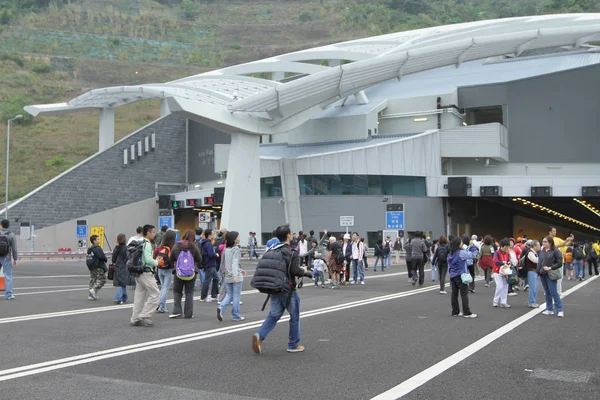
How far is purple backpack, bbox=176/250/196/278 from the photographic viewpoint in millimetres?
13727

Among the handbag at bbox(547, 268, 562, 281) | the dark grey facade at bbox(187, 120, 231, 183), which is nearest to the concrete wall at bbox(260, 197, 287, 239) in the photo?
the dark grey facade at bbox(187, 120, 231, 183)

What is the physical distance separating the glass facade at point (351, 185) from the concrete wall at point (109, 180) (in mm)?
15753

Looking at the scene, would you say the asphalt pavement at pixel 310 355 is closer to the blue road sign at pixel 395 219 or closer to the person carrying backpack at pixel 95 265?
the person carrying backpack at pixel 95 265

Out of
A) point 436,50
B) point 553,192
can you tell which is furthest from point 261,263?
point 553,192

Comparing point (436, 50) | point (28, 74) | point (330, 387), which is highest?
point (28, 74)

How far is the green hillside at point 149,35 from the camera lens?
102500mm

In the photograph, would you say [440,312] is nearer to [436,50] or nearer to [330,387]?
[330,387]

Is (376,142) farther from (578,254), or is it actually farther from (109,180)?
(578,254)

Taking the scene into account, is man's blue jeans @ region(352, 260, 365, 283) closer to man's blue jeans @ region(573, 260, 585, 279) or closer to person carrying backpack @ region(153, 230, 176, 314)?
man's blue jeans @ region(573, 260, 585, 279)

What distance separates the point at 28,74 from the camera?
117 metres

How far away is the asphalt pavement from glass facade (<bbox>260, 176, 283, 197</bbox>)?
33.3 m

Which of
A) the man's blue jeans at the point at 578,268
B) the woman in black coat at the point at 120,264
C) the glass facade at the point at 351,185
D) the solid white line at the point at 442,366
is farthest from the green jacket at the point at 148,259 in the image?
the glass facade at the point at 351,185

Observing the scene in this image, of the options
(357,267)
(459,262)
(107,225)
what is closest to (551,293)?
(459,262)

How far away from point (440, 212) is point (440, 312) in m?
36.0
